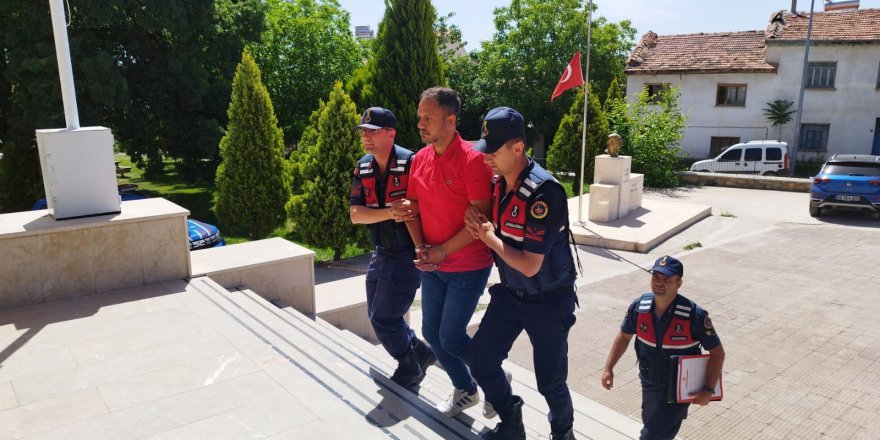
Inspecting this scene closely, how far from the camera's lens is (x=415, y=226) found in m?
3.65

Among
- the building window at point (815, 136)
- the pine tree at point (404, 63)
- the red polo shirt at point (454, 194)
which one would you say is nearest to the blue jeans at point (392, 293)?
the red polo shirt at point (454, 194)

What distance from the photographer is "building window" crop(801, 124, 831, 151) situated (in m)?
27.9

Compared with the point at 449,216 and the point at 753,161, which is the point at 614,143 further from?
the point at 753,161

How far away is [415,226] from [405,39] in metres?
11.9

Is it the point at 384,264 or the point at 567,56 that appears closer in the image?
the point at 384,264

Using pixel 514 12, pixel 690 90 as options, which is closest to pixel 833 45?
pixel 690 90

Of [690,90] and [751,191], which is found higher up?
[690,90]

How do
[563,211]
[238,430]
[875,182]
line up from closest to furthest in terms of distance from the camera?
Result: [563,211] < [238,430] < [875,182]

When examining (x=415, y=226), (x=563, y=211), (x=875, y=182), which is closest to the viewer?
(x=563, y=211)

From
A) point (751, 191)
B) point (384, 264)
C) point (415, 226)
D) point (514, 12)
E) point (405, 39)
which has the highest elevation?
point (514, 12)

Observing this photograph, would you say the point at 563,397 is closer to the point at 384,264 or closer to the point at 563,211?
the point at 563,211

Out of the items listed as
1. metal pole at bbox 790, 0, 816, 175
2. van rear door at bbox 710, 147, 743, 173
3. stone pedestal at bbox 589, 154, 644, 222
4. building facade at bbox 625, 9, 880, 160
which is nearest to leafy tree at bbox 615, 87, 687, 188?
van rear door at bbox 710, 147, 743, 173

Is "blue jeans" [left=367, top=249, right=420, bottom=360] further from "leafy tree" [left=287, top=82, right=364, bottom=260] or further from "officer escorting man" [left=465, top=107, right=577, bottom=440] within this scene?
"leafy tree" [left=287, top=82, right=364, bottom=260]

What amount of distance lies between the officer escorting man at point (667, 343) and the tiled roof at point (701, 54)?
2782cm
